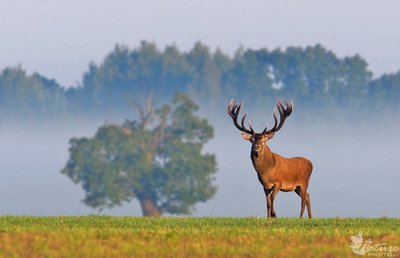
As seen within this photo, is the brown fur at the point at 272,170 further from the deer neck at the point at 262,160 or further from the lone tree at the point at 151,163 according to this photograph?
the lone tree at the point at 151,163

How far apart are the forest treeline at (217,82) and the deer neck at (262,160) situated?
106m

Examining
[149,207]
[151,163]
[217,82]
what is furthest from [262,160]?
[217,82]

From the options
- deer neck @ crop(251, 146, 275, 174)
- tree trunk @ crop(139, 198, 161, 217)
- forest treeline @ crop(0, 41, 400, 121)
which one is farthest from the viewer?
forest treeline @ crop(0, 41, 400, 121)

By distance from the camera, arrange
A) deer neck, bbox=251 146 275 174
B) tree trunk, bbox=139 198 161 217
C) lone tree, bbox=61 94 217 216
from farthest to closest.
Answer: tree trunk, bbox=139 198 161 217 → lone tree, bbox=61 94 217 216 → deer neck, bbox=251 146 275 174

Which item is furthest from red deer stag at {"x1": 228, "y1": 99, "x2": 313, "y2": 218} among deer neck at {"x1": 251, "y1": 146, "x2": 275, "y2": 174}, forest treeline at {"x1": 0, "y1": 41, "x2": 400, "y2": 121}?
forest treeline at {"x1": 0, "y1": 41, "x2": 400, "y2": 121}

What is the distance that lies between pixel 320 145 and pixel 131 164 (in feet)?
236

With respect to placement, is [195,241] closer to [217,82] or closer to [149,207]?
[149,207]

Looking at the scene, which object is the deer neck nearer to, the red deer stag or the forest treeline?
the red deer stag

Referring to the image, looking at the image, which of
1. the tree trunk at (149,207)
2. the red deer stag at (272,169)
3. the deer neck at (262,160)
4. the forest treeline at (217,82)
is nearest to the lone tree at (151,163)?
the tree trunk at (149,207)

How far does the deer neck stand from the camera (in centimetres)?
3169

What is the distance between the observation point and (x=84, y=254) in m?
21.1

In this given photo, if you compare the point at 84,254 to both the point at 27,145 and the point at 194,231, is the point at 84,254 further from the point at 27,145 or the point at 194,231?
the point at 27,145

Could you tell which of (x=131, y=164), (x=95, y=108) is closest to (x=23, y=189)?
(x=95, y=108)

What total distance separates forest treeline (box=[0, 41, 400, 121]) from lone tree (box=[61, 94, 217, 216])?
133 ft
